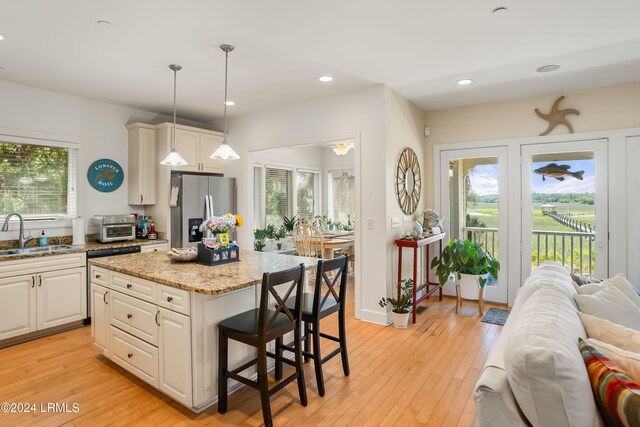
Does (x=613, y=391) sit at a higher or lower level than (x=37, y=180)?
lower

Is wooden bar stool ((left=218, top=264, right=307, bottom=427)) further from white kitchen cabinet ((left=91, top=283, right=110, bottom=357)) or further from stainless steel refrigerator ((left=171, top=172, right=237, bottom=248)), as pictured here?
stainless steel refrigerator ((left=171, top=172, right=237, bottom=248))

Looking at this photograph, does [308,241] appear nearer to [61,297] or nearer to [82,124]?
[61,297]

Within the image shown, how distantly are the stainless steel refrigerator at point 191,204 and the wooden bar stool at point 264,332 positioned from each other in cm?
250

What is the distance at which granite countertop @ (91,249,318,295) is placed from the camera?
221cm

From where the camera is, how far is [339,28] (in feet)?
8.79

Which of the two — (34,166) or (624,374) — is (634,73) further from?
(34,166)

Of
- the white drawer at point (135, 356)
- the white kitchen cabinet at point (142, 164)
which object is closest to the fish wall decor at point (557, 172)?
the white drawer at point (135, 356)

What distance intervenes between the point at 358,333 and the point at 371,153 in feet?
6.37

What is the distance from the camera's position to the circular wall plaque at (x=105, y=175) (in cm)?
446

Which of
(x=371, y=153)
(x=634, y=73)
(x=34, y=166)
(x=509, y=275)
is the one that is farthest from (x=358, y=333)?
(x=34, y=166)

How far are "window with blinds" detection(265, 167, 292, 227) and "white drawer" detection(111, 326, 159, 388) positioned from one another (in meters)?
4.03

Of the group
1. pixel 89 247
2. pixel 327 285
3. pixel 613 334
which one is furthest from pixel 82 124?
pixel 613 334

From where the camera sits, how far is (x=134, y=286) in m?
2.62

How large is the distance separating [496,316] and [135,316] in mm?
3774
